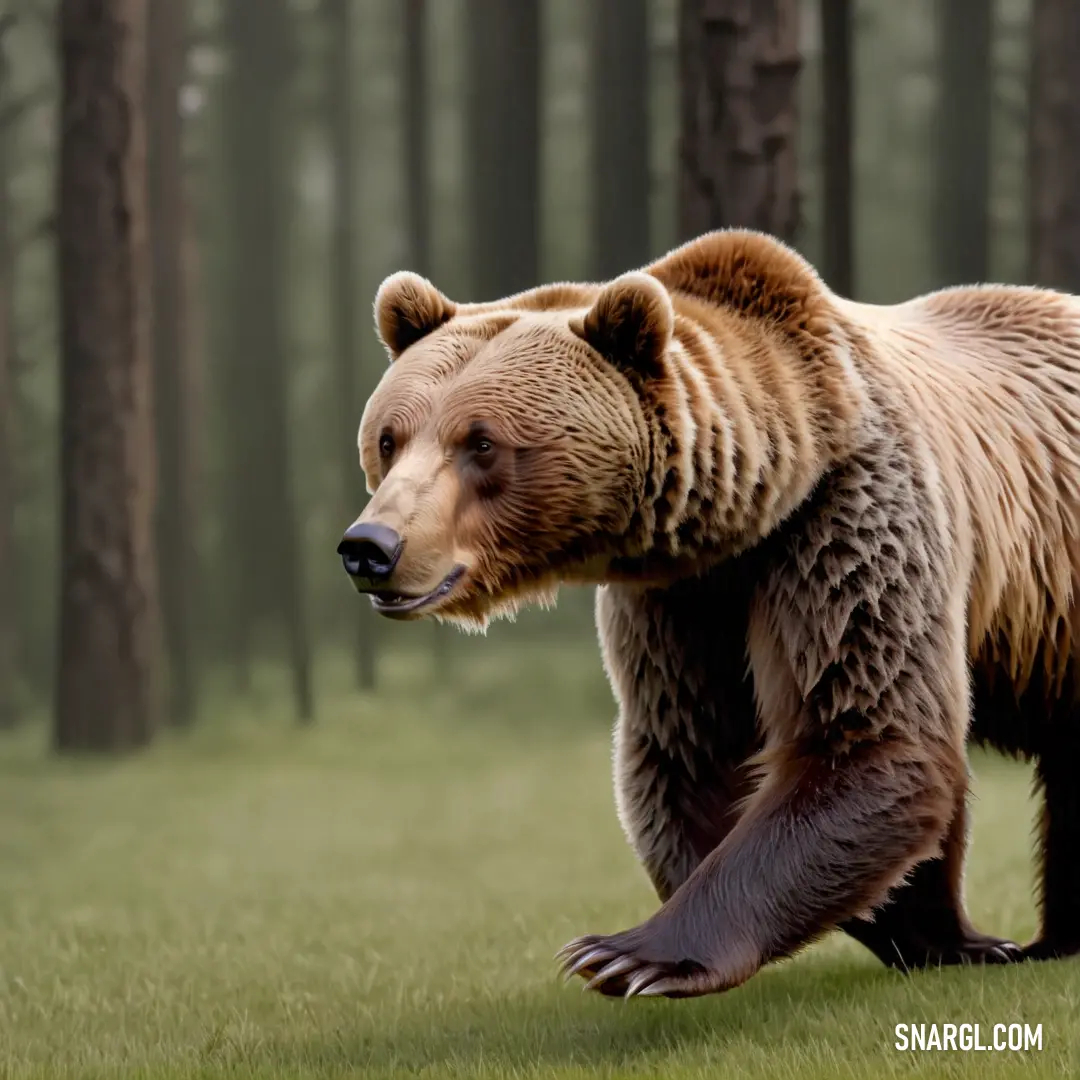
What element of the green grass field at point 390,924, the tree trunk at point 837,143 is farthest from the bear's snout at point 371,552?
the tree trunk at point 837,143

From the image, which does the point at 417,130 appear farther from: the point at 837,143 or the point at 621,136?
the point at 837,143

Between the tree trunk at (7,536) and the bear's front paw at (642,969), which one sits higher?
the bear's front paw at (642,969)

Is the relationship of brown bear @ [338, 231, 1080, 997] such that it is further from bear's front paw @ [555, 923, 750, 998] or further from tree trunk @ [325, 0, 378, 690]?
tree trunk @ [325, 0, 378, 690]

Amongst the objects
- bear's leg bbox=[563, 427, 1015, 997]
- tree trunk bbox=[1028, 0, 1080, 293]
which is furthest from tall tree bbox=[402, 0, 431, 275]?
bear's leg bbox=[563, 427, 1015, 997]

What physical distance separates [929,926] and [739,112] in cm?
532

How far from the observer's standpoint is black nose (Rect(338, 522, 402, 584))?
12.4ft

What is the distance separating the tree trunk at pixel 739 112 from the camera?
9.34 m

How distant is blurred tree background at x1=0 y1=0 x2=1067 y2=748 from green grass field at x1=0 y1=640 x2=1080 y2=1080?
5.87ft

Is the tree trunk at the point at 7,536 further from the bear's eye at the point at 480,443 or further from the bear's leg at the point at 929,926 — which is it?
the bear's eye at the point at 480,443

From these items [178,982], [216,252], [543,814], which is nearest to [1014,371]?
[178,982]

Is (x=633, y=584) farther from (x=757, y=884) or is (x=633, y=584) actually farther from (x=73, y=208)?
(x=73, y=208)

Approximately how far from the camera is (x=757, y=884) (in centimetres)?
419

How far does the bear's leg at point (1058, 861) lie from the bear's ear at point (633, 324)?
2.25 metres

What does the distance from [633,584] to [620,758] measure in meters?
0.75
